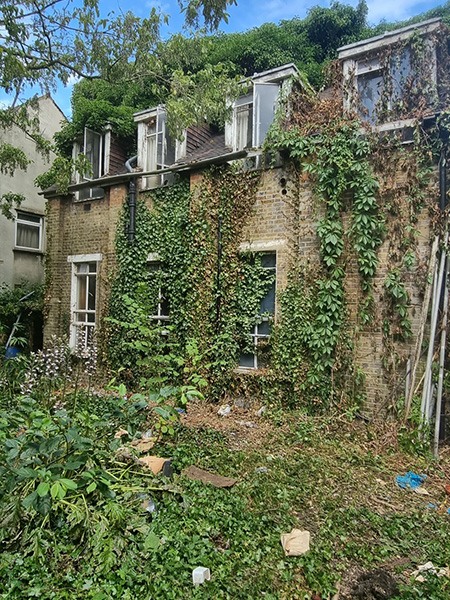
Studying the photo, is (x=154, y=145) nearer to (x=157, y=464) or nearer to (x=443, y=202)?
(x=443, y=202)

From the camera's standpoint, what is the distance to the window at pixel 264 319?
7727 millimetres

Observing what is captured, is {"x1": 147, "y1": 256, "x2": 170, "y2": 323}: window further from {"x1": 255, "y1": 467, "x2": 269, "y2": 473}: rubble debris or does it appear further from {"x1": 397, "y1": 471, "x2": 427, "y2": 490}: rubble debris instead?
{"x1": 397, "y1": 471, "x2": 427, "y2": 490}: rubble debris

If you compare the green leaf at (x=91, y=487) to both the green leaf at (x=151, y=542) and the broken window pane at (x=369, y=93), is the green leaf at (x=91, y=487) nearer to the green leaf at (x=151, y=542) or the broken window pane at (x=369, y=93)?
the green leaf at (x=151, y=542)

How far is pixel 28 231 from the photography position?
14.5 m

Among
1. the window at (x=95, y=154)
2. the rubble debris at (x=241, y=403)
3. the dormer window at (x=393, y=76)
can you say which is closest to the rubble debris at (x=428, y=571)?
the rubble debris at (x=241, y=403)

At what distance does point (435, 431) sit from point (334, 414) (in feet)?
5.16

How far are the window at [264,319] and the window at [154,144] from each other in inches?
138

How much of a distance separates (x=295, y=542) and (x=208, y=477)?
1338 mm

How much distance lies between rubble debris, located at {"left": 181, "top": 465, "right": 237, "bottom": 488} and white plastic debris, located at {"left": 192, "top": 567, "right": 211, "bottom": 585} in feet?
4.32

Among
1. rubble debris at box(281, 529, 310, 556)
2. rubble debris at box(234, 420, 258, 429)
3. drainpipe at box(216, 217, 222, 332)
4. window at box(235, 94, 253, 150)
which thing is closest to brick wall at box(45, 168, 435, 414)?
drainpipe at box(216, 217, 222, 332)

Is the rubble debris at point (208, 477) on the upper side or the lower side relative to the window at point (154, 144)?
lower

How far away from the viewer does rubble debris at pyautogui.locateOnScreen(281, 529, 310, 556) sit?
10.7 ft

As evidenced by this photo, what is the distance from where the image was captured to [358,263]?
683 cm

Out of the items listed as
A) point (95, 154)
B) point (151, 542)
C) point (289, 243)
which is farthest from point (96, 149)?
point (151, 542)
